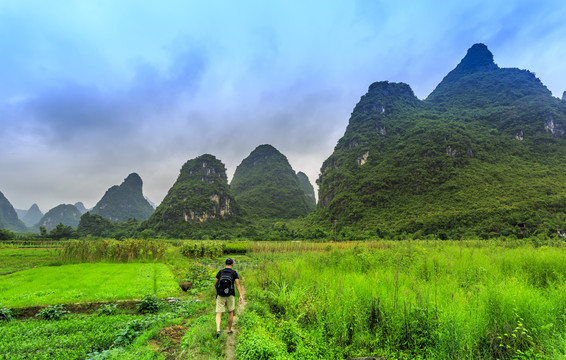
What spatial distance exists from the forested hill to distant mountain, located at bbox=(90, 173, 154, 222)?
138 metres

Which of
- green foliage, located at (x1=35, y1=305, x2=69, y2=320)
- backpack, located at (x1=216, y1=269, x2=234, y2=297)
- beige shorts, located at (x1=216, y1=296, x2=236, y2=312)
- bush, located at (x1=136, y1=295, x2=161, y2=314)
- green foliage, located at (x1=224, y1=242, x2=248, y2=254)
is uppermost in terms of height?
backpack, located at (x1=216, y1=269, x2=234, y2=297)

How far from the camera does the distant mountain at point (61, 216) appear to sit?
16586 centimetres

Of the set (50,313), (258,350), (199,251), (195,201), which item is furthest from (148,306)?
(195,201)

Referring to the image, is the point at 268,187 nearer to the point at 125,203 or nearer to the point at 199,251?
the point at 125,203

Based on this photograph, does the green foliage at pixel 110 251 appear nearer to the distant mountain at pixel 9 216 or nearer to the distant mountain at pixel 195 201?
the distant mountain at pixel 195 201

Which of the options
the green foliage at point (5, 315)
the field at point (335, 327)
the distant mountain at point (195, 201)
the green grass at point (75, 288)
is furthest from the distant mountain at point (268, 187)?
the field at point (335, 327)

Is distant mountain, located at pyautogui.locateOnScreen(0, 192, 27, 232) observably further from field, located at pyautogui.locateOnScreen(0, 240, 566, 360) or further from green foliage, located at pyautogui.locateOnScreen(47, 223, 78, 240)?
field, located at pyautogui.locateOnScreen(0, 240, 566, 360)

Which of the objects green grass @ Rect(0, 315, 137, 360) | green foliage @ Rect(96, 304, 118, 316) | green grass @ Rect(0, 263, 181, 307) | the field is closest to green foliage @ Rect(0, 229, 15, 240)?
green grass @ Rect(0, 263, 181, 307)

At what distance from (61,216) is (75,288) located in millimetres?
232875

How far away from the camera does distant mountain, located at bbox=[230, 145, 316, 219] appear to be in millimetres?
121481

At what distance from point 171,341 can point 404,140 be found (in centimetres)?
9461

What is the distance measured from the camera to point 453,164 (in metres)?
65.6

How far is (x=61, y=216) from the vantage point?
564ft

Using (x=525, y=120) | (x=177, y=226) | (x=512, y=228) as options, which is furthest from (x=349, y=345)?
(x=525, y=120)
